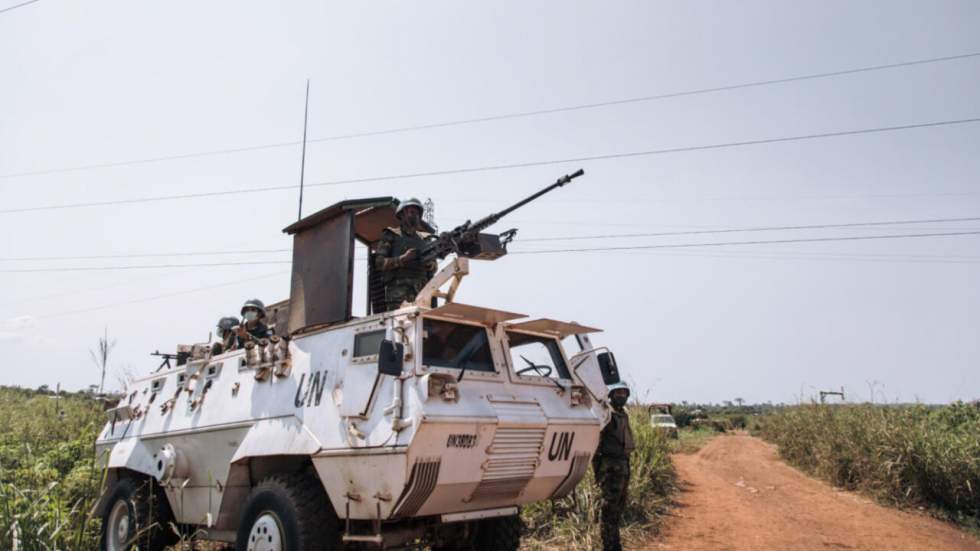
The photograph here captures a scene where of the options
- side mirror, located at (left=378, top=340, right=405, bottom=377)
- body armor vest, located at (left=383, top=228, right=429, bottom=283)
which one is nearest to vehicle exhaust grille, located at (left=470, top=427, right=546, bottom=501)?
side mirror, located at (left=378, top=340, right=405, bottom=377)

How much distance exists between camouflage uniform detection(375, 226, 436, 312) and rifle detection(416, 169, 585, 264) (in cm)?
15

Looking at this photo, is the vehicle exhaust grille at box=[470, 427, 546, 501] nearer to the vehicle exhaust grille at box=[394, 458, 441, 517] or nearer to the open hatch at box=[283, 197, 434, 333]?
the vehicle exhaust grille at box=[394, 458, 441, 517]

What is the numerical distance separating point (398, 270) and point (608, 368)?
2408mm

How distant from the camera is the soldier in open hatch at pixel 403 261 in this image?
22.7ft

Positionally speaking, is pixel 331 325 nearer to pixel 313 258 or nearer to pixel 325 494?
pixel 313 258

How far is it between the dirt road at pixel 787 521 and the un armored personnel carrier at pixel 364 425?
311 cm

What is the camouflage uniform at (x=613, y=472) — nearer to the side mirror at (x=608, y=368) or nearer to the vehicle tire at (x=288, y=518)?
the side mirror at (x=608, y=368)

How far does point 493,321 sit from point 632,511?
4.62m

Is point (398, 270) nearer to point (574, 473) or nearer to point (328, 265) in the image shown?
point (328, 265)

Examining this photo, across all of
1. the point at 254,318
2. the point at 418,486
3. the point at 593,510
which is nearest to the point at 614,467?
the point at 593,510

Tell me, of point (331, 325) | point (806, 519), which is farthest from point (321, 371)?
point (806, 519)

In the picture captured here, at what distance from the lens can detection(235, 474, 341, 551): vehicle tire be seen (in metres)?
5.05

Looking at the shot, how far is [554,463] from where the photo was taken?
5785 mm

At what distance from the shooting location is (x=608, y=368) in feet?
22.7
